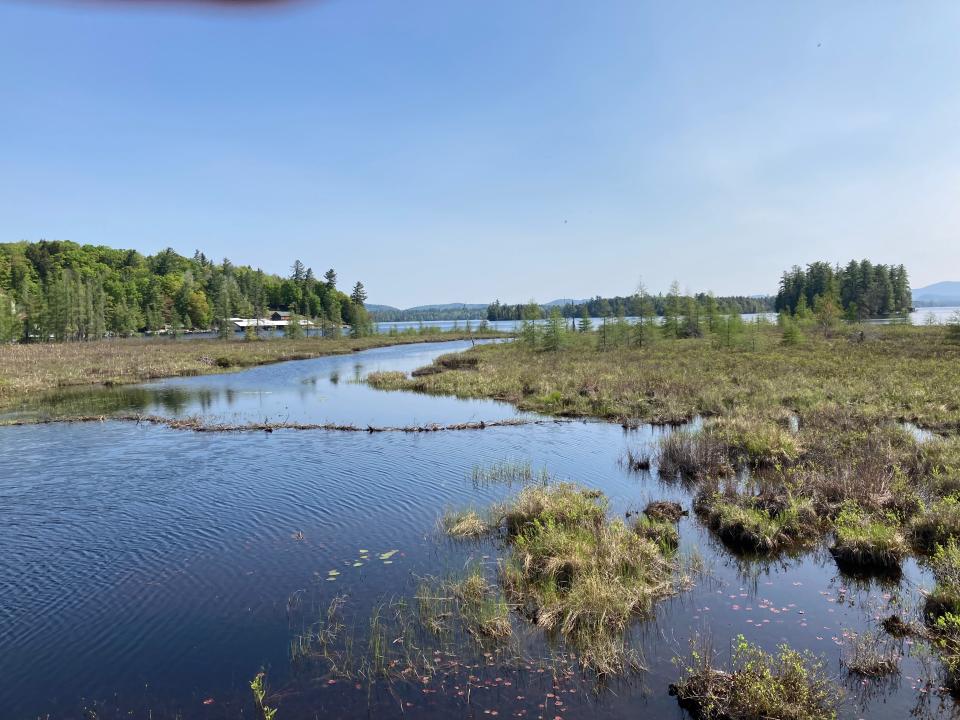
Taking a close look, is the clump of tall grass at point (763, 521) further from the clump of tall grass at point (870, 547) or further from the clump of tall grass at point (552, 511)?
the clump of tall grass at point (552, 511)

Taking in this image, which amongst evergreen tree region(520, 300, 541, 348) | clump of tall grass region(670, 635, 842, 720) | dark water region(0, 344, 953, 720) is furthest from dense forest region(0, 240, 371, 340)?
clump of tall grass region(670, 635, 842, 720)

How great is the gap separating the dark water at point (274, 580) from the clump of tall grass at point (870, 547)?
0.42m

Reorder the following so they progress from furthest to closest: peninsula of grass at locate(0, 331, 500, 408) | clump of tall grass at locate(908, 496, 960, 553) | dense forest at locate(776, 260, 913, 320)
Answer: dense forest at locate(776, 260, 913, 320)
peninsula of grass at locate(0, 331, 500, 408)
clump of tall grass at locate(908, 496, 960, 553)

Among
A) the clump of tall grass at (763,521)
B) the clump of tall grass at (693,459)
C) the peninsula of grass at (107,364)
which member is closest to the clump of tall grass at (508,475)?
the clump of tall grass at (693,459)

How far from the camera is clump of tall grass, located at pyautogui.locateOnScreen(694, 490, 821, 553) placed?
14.7m

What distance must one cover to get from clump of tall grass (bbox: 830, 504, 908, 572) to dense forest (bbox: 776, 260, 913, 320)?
129790mm

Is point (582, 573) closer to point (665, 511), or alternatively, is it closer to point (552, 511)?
point (552, 511)

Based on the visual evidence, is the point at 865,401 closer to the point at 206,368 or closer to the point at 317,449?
the point at 317,449

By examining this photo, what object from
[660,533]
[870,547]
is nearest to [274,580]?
[660,533]

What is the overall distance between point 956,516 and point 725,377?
28237 mm

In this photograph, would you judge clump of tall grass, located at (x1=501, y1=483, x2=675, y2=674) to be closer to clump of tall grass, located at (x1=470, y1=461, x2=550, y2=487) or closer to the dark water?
the dark water

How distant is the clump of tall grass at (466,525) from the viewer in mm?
15594

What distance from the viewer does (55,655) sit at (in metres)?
10.4

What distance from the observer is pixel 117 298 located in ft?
500
